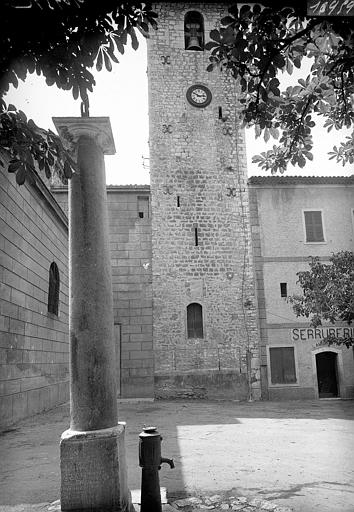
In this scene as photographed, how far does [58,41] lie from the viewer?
2816mm

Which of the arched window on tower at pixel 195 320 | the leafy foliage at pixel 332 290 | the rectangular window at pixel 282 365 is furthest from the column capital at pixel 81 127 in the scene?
the rectangular window at pixel 282 365

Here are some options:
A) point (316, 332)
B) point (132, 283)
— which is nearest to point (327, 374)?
point (316, 332)

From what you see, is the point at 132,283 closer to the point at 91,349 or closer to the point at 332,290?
the point at 332,290

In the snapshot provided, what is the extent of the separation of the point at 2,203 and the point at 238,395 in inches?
415

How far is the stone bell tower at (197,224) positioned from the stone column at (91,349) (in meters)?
11.6

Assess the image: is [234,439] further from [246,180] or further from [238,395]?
[246,180]

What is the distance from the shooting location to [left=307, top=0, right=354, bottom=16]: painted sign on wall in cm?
263

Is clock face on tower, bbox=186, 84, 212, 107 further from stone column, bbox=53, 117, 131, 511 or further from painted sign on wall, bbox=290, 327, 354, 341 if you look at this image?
stone column, bbox=53, 117, 131, 511

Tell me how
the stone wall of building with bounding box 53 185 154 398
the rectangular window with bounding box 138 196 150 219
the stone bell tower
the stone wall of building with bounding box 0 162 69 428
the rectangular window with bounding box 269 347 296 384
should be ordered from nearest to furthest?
the stone wall of building with bounding box 0 162 69 428
the stone wall of building with bounding box 53 185 154 398
the stone bell tower
the rectangular window with bounding box 269 347 296 384
the rectangular window with bounding box 138 196 150 219

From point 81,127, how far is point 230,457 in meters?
4.55

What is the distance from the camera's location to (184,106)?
56.6ft

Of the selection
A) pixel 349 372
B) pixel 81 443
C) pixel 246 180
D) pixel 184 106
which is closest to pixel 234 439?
pixel 81 443

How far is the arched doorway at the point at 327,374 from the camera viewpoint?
16.0m

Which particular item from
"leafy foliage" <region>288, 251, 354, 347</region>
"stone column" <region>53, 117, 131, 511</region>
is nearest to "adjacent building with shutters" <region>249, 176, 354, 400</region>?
"leafy foliage" <region>288, 251, 354, 347</region>
